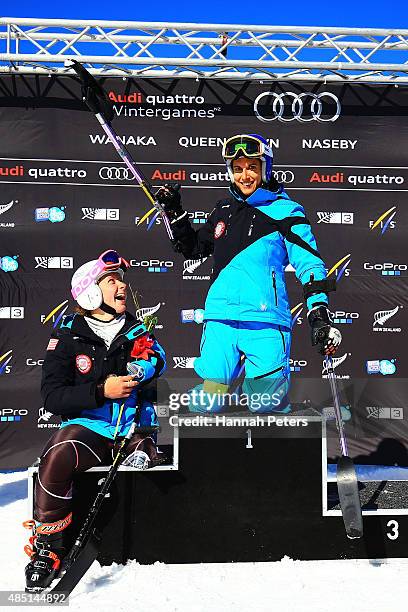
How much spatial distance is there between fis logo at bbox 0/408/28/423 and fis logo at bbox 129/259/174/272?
67.5 inches

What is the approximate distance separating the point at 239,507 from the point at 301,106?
4168 millimetres

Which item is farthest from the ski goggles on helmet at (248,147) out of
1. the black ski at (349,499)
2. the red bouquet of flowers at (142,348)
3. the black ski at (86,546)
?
the black ski at (349,499)

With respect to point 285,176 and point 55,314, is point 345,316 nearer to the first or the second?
point 285,176

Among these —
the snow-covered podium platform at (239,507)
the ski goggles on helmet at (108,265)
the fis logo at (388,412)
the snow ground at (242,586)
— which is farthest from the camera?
the fis logo at (388,412)

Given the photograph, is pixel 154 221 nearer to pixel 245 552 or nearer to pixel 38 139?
pixel 38 139

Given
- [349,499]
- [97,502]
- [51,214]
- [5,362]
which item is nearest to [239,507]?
[349,499]

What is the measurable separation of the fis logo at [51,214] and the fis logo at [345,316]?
109 inches

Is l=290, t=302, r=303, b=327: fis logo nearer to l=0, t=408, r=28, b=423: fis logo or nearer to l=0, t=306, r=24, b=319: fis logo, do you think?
l=0, t=306, r=24, b=319: fis logo

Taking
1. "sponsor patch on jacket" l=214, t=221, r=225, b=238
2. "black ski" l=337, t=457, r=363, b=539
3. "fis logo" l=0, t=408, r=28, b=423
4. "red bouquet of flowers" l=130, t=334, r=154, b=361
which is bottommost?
"fis logo" l=0, t=408, r=28, b=423

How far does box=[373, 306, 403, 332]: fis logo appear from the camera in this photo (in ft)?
20.4

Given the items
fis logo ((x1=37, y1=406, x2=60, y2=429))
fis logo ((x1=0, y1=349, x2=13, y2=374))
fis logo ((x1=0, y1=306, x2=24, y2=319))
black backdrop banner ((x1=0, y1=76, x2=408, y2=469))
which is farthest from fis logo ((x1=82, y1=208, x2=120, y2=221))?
fis logo ((x1=37, y1=406, x2=60, y2=429))

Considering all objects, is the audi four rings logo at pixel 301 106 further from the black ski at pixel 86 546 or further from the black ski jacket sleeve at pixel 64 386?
the black ski at pixel 86 546

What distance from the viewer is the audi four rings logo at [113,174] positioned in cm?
608

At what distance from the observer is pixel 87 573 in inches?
121
